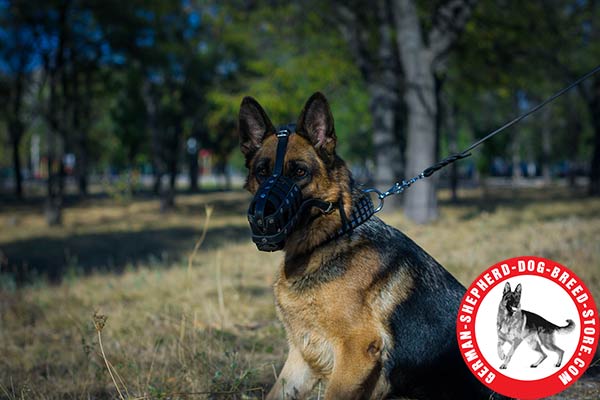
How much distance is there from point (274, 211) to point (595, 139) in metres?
26.9

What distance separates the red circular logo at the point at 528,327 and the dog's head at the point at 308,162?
97cm

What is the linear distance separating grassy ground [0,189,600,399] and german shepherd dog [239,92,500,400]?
0.84 m

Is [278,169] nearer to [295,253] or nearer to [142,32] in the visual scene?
[295,253]

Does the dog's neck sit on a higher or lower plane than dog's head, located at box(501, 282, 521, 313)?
higher

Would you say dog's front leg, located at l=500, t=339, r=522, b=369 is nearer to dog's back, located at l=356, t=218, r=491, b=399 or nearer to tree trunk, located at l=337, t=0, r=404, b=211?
dog's back, located at l=356, t=218, r=491, b=399

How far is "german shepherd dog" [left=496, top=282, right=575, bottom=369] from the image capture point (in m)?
2.50

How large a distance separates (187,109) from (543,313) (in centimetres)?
2758

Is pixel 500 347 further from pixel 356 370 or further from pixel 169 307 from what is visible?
pixel 169 307

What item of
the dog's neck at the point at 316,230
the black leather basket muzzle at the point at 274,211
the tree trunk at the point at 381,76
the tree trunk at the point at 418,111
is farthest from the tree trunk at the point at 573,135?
the black leather basket muzzle at the point at 274,211

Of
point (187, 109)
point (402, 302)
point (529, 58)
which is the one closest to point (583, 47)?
point (529, 58)

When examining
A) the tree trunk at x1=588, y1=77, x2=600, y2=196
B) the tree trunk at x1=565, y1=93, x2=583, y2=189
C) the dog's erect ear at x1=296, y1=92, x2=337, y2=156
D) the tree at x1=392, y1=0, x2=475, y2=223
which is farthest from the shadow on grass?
the tree trunk at x1=565, y1=93, x2=583, y2=189

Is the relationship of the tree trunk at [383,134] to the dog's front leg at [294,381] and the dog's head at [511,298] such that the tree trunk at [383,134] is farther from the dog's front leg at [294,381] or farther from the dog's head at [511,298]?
the dog's head at [511,298]

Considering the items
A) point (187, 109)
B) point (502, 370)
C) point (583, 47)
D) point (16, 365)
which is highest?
point (583, 47)

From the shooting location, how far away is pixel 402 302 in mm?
2996
